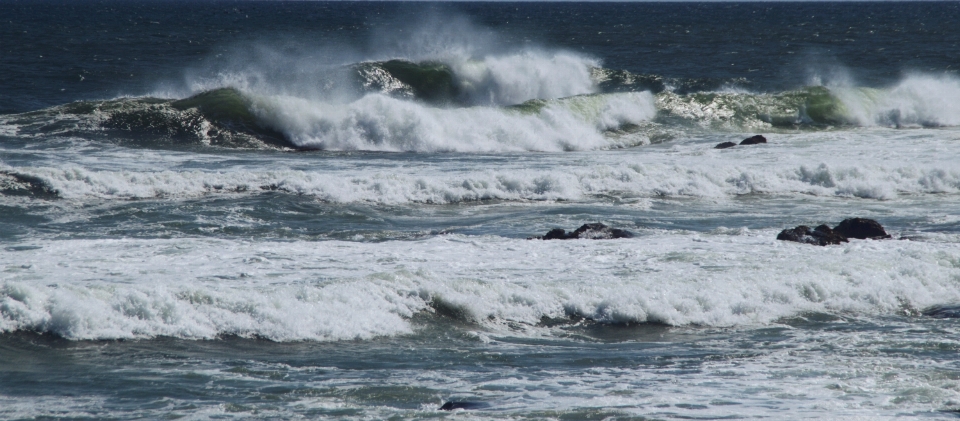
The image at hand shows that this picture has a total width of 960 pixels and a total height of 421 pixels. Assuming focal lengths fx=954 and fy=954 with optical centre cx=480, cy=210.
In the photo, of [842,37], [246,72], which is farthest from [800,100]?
[842,37]

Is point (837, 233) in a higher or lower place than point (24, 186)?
lower

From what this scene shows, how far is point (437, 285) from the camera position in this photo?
10.1m

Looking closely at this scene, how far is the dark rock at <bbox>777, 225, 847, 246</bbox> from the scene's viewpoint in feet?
41.0

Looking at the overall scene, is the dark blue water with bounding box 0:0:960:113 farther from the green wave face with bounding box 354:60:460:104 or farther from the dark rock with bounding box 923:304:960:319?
the dark rock with bounding box 923:304:960:319

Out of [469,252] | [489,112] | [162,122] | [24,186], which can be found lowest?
[469,252]

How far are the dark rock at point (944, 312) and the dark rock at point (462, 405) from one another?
18.1 ft

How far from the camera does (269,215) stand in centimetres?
1450

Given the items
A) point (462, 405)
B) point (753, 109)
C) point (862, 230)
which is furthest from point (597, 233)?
point (753, 109)

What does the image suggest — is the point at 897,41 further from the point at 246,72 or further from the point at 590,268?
the point at 590,268

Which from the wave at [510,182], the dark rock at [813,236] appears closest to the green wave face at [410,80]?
the wave at [510,182]

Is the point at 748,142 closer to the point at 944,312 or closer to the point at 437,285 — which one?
the point at 944,312

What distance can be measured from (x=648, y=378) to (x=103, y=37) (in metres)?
54.7

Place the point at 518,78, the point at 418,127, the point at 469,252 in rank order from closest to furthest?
1. the point at 469,252
2. the point at 418,127
3. the point at 518,78

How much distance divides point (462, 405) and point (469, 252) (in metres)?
5.12
